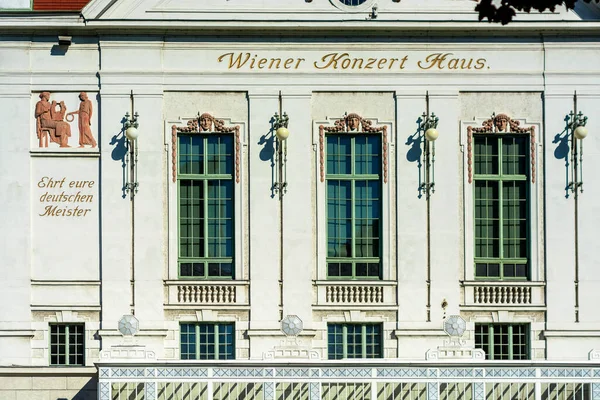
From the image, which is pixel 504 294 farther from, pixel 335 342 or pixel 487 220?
pixel 335 342

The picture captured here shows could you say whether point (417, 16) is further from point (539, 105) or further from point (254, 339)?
point (254, 339)

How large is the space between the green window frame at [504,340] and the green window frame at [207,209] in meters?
6.55

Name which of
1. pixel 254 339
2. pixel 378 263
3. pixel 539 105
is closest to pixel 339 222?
pixel 378 263

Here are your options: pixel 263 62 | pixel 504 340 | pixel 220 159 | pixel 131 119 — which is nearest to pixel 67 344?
pixel 131 119

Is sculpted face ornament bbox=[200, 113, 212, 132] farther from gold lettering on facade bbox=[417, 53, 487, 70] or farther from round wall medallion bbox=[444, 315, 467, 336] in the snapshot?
round wall medallion bbox=[444, 315, 467, 336]

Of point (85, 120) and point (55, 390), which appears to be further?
point (85, 120)

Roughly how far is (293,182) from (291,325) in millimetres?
3629

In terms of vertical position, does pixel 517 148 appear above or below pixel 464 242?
above

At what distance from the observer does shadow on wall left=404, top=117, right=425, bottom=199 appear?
34.5 metres

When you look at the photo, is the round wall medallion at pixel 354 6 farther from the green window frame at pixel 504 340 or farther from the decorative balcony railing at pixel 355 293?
the green window frame at pixel 504 340

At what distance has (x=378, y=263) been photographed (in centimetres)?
3453

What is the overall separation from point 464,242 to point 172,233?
7438mm

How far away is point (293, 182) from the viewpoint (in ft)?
113

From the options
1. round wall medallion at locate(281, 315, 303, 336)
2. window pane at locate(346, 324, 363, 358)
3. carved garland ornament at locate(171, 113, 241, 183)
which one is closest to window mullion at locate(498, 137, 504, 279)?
window pane at locate(346, 324, 363, 358)
